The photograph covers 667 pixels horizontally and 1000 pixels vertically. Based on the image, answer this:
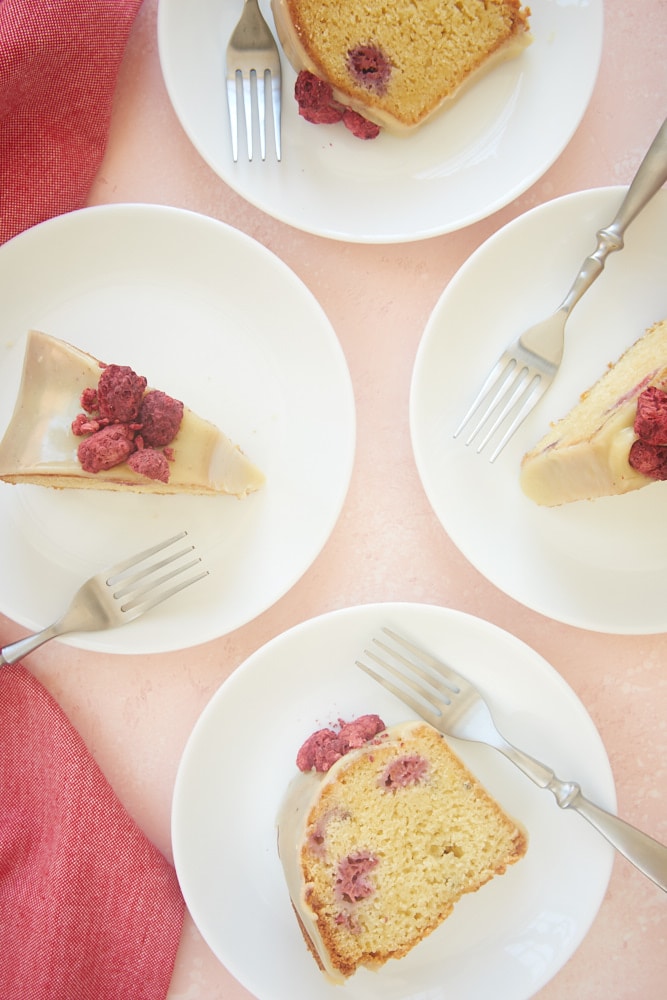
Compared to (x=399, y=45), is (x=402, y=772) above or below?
below

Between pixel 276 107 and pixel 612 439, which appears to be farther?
pixel 276 107

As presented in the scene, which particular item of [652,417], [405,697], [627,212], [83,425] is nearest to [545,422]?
[652,417]

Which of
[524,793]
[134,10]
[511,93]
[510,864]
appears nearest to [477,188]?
[511,93]

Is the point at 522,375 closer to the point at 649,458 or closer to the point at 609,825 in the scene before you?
the point at 649,458

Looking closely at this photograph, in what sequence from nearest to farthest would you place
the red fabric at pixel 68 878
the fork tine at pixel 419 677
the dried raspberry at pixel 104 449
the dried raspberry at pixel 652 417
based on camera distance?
1. the dried raspberry at pixel 652 417
2. the dried raspberry at pixel 104 449
3. the fork tine at pixel 419 677
4. the red fabric at pixel 68 878

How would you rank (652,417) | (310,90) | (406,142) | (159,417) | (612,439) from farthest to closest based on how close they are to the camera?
(406,142) → (310,90) → (159,417) → (612,439) → (652,417)

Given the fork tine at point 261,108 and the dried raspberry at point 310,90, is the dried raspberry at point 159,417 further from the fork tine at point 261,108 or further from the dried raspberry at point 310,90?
the dried raspberry at point 310,90

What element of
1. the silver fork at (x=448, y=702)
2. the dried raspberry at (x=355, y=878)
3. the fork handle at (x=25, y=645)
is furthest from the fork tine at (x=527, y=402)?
the fork handle at (x=25, y=645)
